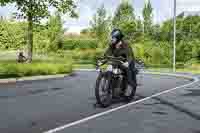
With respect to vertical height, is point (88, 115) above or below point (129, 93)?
below

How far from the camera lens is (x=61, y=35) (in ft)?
181

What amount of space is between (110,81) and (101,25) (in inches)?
1810

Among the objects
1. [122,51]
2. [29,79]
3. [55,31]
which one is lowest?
[29,79]

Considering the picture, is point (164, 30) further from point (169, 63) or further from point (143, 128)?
point (143, 128)

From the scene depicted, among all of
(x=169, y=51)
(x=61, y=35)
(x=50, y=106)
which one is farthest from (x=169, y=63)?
(x=50, y=106)

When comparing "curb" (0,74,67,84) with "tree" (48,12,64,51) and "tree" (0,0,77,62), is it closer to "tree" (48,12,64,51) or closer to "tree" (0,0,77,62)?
"tree" (0,0,77,62)

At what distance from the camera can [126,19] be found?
5388 cm

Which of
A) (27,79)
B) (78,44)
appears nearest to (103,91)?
(27,79)

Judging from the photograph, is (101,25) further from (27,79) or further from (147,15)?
(27,79)

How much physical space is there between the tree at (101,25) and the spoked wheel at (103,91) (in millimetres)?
43897

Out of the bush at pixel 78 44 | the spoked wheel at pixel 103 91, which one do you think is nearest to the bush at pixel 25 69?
the spoked wheel at pixel 103 91

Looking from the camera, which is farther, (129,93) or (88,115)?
(129,93)

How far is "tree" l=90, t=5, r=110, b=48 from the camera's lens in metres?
53.4

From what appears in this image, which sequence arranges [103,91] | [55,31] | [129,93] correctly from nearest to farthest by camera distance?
[103,91] → [129,93] → [55,31]
